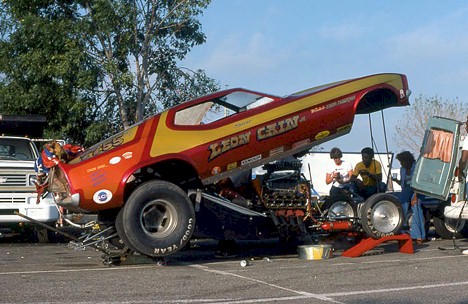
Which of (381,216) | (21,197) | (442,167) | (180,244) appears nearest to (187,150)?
(180,244)

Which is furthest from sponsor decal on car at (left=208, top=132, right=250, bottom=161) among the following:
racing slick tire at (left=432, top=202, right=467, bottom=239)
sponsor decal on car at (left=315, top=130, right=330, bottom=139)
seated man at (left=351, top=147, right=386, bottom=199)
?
racing slick tire at (left=432, top=202, right=467, bottom=239)

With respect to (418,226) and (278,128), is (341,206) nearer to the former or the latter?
(278,128)

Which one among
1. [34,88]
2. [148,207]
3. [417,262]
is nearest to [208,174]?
[148,207]

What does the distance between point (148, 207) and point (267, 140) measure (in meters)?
1.76

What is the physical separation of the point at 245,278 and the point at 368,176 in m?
5.13

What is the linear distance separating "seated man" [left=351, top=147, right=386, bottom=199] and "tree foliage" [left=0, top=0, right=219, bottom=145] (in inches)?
405

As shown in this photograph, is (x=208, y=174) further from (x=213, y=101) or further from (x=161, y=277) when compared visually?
(x=161, y=277)

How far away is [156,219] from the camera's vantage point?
970cm

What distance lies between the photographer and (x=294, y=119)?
33.8ft

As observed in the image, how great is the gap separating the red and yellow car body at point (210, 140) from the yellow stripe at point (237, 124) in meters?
0.01

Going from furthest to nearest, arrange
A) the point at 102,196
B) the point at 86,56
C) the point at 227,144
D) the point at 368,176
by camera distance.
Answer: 1. the point at 86,56
2. the point at 368,176
3. the point at 227,144
4. the point at 102,196

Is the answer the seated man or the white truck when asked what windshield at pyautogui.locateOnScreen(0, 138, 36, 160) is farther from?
the seated man

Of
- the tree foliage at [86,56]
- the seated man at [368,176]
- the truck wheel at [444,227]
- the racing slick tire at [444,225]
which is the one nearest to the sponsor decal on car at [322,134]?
the seated man at [368,176]

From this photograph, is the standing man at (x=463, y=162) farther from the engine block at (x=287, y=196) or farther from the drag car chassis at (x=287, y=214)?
the engine block at (x=287, y=196)
